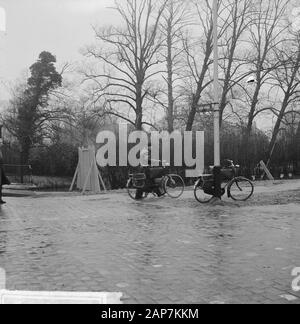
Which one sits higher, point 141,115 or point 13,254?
point 141,115

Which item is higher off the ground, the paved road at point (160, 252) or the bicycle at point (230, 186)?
the bicycle at point (230, 186)

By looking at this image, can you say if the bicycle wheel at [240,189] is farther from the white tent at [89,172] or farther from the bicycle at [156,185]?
the white tent at [89,172]

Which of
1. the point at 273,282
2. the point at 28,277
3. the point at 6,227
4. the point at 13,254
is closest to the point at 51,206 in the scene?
the point at 6,227

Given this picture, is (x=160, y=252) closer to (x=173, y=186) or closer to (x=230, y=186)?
(x=230, y=186)

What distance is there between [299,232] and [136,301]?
184 inches

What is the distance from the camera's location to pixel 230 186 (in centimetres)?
1405

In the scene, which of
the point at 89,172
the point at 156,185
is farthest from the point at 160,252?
the point at 89,172

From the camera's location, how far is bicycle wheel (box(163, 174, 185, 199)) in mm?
15594

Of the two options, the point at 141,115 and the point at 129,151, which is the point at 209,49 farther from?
the point at 129,151

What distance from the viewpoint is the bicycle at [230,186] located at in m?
13.7

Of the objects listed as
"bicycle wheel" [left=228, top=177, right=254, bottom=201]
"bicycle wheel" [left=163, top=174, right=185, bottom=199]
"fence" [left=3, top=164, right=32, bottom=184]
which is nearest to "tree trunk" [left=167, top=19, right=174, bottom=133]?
"fence" [left=3, top=164, right=32, bottom=184]

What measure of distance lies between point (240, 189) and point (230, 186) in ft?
0.96

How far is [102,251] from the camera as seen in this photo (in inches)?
295

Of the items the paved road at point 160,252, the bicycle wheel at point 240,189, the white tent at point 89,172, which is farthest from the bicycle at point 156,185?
the white tent at point 89,172
